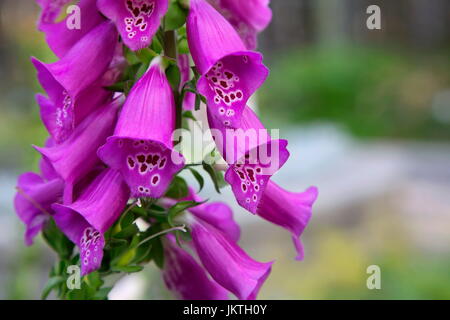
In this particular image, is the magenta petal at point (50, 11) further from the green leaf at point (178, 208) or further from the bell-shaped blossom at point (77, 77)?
the green leaf at point (178, 208)

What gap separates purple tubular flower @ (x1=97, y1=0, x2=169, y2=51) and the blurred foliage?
497 centimetres

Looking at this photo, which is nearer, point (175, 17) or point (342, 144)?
point (175, 17)

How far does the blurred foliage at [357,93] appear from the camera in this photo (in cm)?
595

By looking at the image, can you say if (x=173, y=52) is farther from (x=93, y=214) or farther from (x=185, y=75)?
(x=93, y=214)

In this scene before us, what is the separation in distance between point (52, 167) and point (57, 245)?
0.10 m

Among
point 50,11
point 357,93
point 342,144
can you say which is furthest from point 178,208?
point 357,93

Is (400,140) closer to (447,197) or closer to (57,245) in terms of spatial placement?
(447,197)

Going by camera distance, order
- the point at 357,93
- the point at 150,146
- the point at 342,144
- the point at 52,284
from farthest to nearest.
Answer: the point at 357,93
the point at 342,144
the point at 52,284
the point at 150,146

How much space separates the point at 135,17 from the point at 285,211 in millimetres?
245

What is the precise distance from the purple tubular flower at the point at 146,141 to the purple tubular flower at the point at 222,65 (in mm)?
45

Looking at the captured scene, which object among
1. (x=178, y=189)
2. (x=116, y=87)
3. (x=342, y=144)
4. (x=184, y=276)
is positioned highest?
(x=116, y=87)

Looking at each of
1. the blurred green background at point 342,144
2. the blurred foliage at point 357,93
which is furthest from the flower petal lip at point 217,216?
the blurred foliage at point 357,93

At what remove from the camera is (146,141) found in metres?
0.58

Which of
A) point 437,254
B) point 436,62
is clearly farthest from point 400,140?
point 437,254
